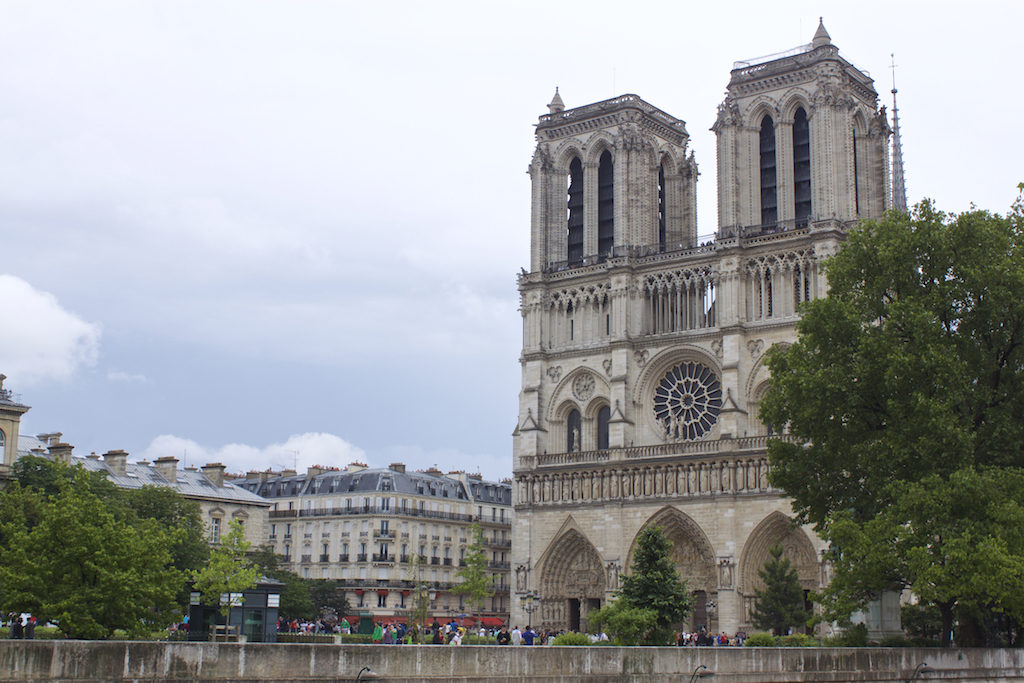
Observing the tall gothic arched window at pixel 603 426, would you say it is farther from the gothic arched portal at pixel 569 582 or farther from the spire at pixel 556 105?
the spire at pixel 556 105

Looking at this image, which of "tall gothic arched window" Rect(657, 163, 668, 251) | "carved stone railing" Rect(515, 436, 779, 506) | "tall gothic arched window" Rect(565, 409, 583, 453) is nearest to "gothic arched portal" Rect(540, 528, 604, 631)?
"carved stone railing" Rect(515, 436, 779, 506)

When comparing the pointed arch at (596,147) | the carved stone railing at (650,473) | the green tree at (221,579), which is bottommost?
the green tree at (221,579)

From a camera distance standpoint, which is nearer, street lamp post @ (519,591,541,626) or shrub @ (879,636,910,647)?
shrub @ (879,636,910,647)

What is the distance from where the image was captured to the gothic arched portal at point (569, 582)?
53375 millimetres

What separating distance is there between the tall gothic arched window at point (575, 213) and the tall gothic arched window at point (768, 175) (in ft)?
29.7

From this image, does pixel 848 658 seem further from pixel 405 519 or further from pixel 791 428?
pixel 405 519

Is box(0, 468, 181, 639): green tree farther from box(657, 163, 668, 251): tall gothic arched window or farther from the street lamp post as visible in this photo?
box(657, 163, 668, 251): tall gothic arched window

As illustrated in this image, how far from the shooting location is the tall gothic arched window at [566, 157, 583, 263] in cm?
5841

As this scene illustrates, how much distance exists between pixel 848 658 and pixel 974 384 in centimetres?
744

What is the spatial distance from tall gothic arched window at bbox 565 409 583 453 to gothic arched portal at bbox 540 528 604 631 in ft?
13.3

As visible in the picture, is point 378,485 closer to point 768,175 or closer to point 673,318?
point 673,318

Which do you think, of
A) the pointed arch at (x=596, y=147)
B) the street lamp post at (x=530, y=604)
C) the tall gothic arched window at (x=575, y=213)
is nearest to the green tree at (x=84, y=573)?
the street lamp post at (x=530, y=604)

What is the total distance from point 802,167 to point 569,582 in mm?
20534

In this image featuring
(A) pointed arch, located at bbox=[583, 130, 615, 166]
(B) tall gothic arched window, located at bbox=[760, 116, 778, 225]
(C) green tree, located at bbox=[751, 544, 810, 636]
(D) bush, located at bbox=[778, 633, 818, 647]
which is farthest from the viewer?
(A) pointed arch, located at bbox=[583, 130, 615, 166]
